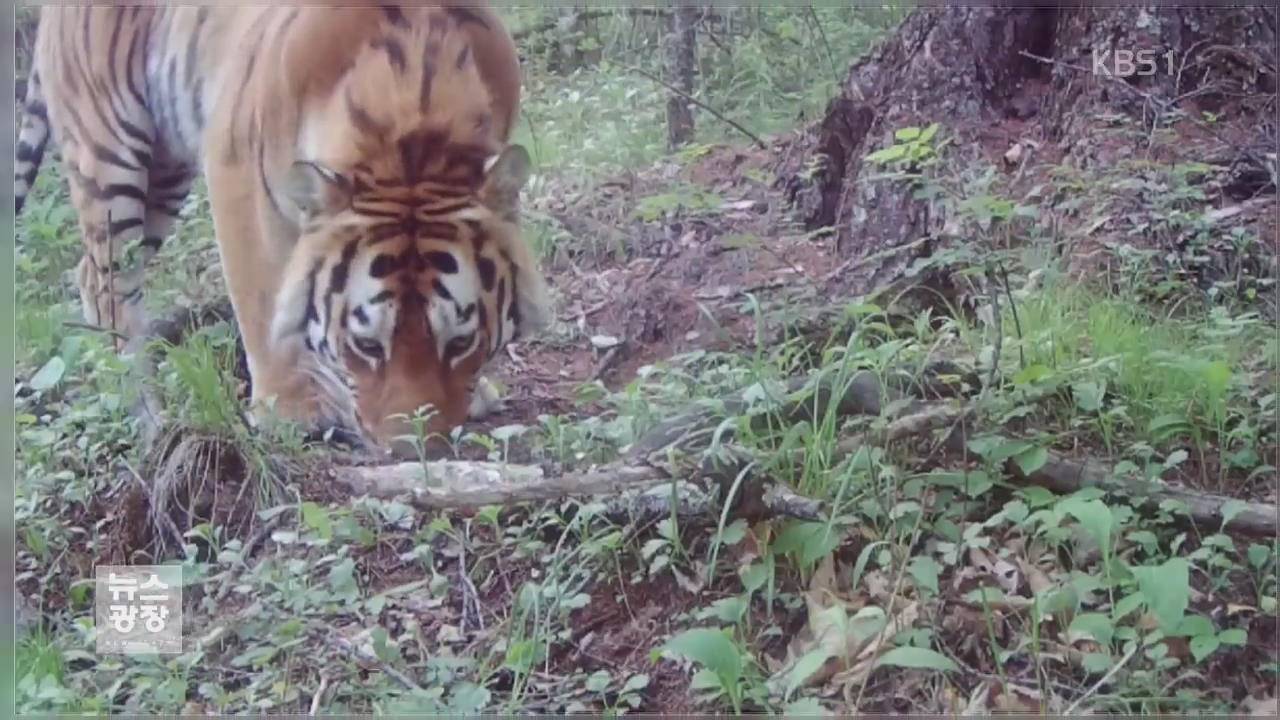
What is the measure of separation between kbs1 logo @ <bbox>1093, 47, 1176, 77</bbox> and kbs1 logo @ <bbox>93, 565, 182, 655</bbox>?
104 centimetres

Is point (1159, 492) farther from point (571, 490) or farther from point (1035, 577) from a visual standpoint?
point (571, 490)

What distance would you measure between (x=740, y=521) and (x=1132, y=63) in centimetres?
63

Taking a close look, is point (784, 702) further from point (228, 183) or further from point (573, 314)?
point (228, 183)

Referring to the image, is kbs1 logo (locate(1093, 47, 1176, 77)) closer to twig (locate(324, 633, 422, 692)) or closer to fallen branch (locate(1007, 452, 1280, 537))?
fallen branch (locate(1007, 452, 1280, 537))

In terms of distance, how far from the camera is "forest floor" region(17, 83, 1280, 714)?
1220mm

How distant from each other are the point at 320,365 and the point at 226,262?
177mm

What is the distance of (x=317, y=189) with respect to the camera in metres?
1.53

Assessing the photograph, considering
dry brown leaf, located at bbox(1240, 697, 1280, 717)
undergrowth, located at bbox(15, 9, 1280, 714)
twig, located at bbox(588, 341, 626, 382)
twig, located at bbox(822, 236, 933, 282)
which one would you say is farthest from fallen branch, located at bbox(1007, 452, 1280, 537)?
twig, located at bbox(588, 341, 626, 382)

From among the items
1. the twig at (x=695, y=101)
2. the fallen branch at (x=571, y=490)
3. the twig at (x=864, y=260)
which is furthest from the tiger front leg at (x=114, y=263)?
the twig at (x=864, y=260)

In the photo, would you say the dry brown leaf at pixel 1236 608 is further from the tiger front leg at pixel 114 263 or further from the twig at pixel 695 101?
the tiger front leg at pixel 114 263

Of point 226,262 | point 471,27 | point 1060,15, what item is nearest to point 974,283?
point 1060,15

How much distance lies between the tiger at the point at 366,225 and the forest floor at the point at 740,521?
0.05 metres

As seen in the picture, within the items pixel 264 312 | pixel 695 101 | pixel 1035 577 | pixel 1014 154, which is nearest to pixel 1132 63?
pixel 1014 154

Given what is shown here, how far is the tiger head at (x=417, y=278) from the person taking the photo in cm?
147
